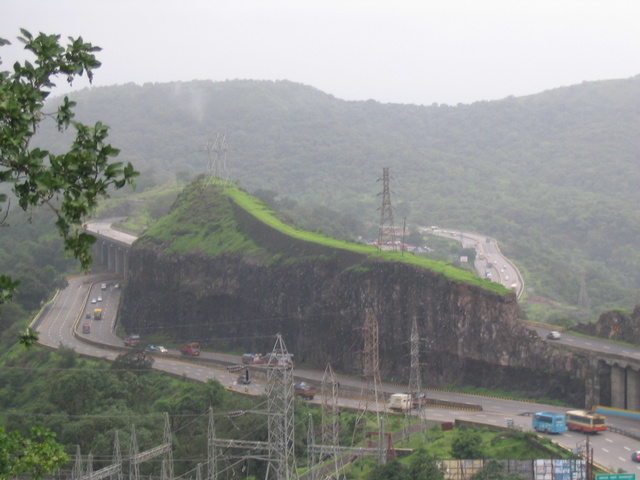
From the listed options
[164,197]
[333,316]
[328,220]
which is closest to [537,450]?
[333,316]

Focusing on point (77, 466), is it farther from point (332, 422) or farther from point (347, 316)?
point (347, 316)

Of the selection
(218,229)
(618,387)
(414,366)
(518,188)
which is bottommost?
(618,387)

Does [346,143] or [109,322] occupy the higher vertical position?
[346,143]

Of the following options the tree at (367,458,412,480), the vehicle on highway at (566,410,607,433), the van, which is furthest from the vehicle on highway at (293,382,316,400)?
the vehicle on highway at (566,410,607,433)

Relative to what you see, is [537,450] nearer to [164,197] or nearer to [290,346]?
[290,346]

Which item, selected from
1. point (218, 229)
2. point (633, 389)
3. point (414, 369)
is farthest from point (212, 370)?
point (633, 389)

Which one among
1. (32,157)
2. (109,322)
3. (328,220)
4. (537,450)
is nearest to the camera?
(32,157)

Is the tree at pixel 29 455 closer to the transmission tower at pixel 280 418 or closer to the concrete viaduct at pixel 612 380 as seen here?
the transmission tower at pixel 280 418

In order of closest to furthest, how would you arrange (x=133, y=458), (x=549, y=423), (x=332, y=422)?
(x=133, y=458)
(x=549, y=423)
(x=332, y=422)
